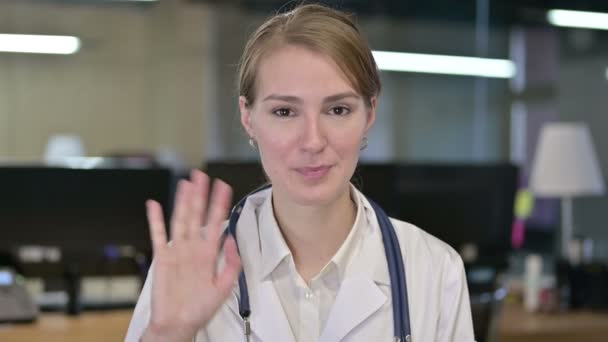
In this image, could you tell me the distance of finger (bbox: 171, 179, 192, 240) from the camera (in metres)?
1.28

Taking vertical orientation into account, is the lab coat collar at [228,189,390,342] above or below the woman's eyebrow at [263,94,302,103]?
below

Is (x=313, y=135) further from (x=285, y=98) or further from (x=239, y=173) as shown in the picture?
(x=239, y=173)

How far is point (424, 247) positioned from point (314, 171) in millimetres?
255

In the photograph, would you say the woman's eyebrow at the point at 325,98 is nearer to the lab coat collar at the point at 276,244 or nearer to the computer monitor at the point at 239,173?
the lab coat collar at the point at 276,244

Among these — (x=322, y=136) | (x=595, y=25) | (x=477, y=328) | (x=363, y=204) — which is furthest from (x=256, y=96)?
(x=595, y=25)

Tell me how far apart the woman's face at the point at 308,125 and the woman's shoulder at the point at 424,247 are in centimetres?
18

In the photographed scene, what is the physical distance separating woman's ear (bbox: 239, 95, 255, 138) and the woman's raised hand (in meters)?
0.25

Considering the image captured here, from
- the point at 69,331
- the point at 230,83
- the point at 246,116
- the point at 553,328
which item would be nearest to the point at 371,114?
the point at 246,116

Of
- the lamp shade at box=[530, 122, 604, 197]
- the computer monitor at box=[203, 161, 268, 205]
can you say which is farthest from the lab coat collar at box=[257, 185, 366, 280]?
the lamp shade at box=[530, 122, 604, 197]

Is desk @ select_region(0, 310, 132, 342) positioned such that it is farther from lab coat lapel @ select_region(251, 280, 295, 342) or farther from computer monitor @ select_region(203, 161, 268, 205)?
lab coat lapel @ select_region(251, 280, 295, 342)

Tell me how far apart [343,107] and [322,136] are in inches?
2.6

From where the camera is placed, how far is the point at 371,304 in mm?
1474

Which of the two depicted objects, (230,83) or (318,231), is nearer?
(318,231)

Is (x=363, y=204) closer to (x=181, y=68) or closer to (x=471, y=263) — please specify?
(x=471, y=263)
